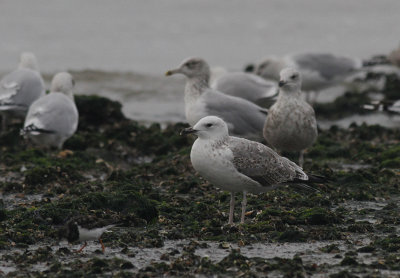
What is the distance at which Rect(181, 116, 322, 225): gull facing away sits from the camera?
5.76 m

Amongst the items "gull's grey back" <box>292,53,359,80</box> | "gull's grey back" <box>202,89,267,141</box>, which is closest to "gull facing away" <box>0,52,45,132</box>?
"gull's grey back" <box>202,89,267,141</box>

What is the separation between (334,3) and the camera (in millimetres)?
29422

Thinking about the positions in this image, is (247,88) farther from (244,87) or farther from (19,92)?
(19,92)

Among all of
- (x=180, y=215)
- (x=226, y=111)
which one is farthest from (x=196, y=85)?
(x=180, y=215)

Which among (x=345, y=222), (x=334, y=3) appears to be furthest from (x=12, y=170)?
(x=334, y=3)

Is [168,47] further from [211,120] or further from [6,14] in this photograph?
[211,120]

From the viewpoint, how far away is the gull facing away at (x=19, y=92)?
11.0m

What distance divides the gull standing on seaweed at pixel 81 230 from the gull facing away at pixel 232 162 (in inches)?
42.9

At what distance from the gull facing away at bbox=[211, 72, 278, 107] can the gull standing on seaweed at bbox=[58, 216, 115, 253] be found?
5951 millimetres

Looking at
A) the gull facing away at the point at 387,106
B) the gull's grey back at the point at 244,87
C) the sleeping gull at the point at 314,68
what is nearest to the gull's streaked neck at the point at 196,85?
the gull's grey back at the point at 244,87

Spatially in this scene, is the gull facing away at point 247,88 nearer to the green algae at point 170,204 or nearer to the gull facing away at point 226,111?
the green algae at point 170,204

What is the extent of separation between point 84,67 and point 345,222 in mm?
13830

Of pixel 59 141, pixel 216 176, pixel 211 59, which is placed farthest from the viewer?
pixel 211 59

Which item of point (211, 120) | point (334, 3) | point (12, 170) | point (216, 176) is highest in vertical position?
point (334, 3)
